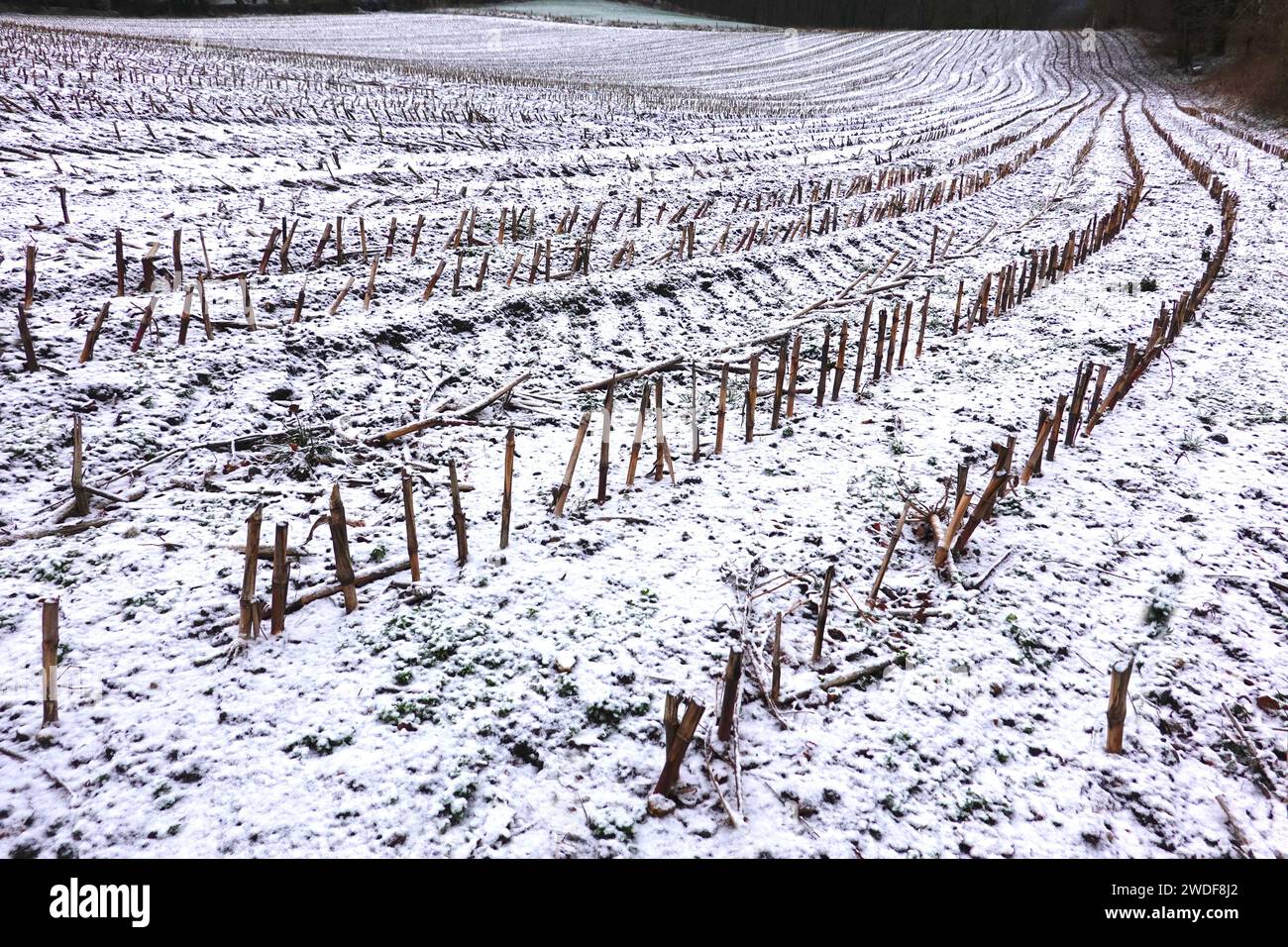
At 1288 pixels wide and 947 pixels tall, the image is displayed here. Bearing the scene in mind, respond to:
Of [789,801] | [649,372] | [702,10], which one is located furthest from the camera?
[702,10]

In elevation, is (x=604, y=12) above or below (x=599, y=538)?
above

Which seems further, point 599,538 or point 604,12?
point 604,12

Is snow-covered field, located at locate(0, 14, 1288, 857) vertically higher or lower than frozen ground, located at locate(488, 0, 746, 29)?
lower

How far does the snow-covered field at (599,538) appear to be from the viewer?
2.32 meters

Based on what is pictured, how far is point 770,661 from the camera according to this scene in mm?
2877

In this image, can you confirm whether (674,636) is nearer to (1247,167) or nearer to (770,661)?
(770,661)

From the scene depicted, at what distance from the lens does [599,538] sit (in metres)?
3.68

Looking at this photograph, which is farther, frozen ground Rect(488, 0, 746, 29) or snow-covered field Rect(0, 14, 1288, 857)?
frozen ground Rect(488, 0, 746, 29)

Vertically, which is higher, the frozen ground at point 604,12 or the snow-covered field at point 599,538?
the frozen ground at point 604,12

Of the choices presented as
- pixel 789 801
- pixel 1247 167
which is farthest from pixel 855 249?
pixel 1247 167

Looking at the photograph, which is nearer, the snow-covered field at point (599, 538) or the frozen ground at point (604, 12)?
the snow-covered field at point (599, 538)

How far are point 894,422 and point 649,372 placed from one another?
6.52 ft

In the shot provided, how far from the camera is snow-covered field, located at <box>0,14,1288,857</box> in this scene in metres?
2.32

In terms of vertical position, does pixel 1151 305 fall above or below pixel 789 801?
above
